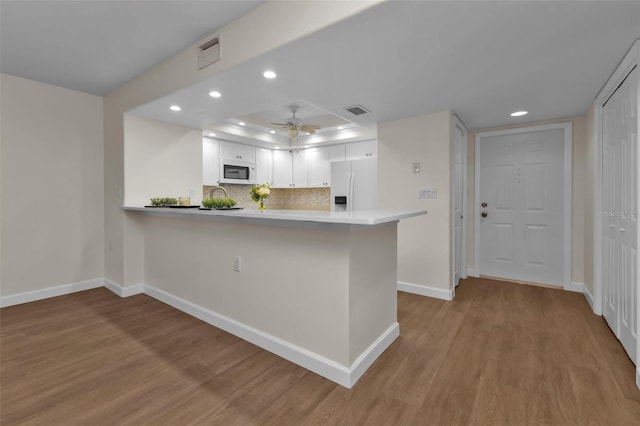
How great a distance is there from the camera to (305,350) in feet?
6.82

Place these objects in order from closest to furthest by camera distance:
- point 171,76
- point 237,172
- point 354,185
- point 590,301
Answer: point 171,76 < point 590,301 < point 354,185 < point 237,172

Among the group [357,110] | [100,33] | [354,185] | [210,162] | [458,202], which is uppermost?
[100,33]

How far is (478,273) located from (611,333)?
1860mm

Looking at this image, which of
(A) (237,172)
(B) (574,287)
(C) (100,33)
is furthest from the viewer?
(A) (237,172)

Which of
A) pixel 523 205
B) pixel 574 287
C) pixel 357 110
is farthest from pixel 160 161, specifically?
pixel 574 287

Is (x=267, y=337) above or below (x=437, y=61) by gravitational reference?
below

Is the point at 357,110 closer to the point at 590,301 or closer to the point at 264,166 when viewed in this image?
the point at 264,166

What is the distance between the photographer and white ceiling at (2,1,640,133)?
166cm

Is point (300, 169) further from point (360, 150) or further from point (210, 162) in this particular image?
point (210, 162)

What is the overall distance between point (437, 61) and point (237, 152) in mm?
3874

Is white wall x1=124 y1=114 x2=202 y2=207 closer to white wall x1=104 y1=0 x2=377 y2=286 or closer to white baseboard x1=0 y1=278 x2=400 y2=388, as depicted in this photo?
white wall x1=104 y1=0 x2=377 y2=286

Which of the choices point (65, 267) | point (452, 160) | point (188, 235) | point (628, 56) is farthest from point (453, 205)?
point (65, 267)

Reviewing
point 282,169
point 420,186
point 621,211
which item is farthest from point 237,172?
point 621,211

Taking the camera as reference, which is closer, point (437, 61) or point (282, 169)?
point (437, 61)
